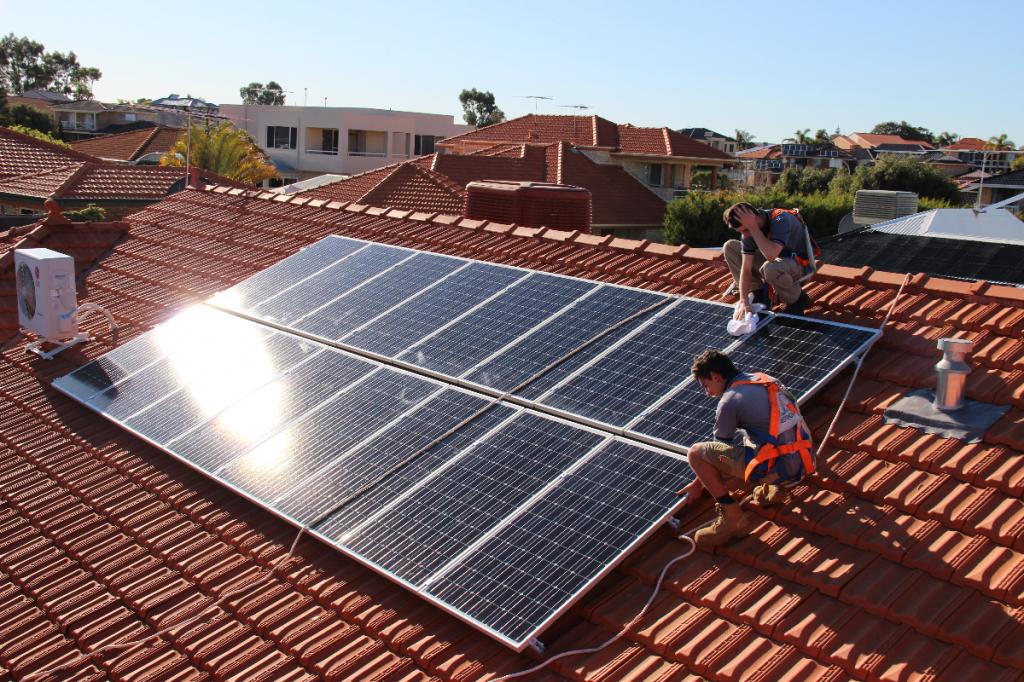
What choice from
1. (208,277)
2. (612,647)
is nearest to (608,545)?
(612,647)

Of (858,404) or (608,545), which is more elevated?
(858,404)

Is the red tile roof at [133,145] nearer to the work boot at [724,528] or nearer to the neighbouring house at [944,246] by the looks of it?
the neighbouring house at [944,246]

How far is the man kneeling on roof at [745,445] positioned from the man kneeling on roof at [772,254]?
199cm

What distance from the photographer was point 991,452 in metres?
6.08

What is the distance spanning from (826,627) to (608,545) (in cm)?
131

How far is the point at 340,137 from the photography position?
78688 millimetres

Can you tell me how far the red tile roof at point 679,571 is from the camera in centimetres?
508

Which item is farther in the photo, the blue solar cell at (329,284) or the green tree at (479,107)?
the green tree at (479,107)

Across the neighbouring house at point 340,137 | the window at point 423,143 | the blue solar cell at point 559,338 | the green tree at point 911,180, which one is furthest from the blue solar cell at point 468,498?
the window at point 423,143

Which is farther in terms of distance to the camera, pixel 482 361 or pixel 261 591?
pixel 482 361

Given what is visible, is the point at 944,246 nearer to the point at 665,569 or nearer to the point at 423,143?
the point at 665,569

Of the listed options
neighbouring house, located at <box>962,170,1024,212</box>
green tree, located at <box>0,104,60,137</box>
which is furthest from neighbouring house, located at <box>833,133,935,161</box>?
green tree, located at <box>0,104,60,137</box>

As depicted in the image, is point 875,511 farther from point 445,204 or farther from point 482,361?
point 445,204

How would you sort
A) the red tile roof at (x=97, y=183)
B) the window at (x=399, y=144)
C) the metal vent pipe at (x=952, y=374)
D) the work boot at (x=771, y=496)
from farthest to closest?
the window at (x=399, y=144)
the red tile roof at (x=97, y=183)
the metal vent pipe at (x=952, y=374)
the work boot at (x=771, y=496)
